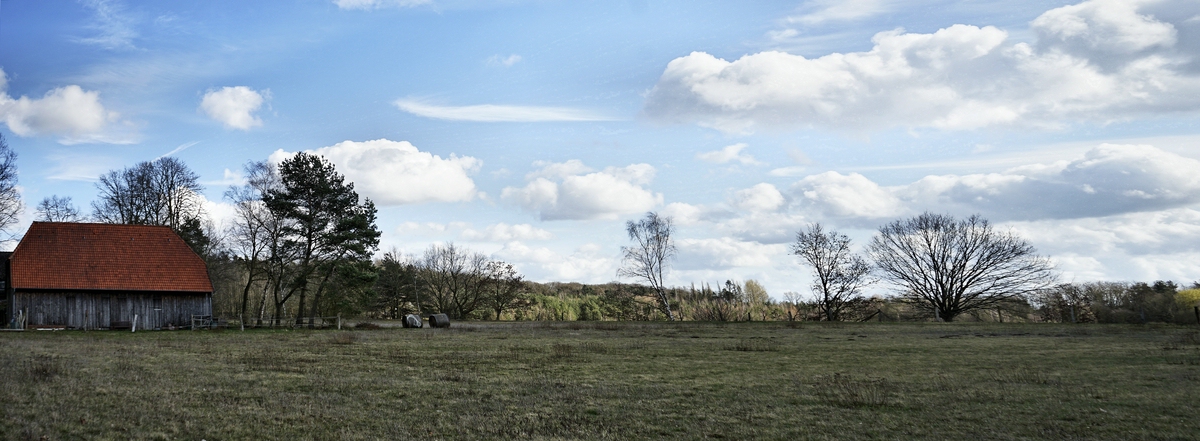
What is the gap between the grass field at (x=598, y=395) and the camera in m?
9.91

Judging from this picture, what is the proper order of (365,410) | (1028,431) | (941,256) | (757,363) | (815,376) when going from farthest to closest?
(941,256) < (757,363) < (815,376) < (365,410) < (1028,431)

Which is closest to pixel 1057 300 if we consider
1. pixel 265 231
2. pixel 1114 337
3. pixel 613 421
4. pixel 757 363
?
pixel 1114 337

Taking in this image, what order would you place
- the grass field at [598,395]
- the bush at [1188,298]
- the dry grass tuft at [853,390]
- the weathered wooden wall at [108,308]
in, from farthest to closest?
the bush at [1188,298] → the weathered wooden wall at [108,308] → the dry grass tuft at [853,390] → the grass field at [598,395]

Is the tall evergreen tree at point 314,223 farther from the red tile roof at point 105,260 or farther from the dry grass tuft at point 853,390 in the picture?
the dry grass tuft at point 853,390

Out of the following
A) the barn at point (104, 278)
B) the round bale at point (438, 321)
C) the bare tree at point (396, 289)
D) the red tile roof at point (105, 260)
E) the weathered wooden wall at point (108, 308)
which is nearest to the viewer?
the weathered wooden wall at point (108, 308)

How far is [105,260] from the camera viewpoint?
42.5 m

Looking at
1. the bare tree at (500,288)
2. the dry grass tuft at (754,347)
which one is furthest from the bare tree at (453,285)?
the dry grass tuft at (754,347)

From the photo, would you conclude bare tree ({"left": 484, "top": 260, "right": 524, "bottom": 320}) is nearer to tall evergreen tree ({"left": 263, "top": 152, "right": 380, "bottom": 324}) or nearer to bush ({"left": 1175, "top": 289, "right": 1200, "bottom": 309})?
tall evergreen tree ({"left": 263, "top": 152, "right": 380, "bottom": 324})

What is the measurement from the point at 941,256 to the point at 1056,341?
3262 centimetres

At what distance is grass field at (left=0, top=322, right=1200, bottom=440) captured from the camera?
9914 mm

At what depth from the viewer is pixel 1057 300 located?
5331 centimetres

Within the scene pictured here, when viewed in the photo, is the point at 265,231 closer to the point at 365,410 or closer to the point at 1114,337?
the point at 365,410

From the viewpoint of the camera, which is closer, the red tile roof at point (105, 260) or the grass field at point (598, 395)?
the grass field at point (598, 395)

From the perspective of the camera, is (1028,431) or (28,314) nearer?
(1028,431)
